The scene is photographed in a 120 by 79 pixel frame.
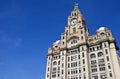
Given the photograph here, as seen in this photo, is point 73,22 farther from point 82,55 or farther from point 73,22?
point 82,55

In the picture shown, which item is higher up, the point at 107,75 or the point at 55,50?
the point at 55,50

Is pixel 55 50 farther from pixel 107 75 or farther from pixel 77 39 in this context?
pixel 107 75

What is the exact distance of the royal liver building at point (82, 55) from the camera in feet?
232

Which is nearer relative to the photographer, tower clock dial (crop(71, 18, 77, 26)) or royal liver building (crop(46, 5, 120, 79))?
royal liver building (crop(46, 5, 120, 79))

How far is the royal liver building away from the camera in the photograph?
70.6m

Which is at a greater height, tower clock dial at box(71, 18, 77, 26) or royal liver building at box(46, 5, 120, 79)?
tower clock dial at box(71, 18, 77, 26)

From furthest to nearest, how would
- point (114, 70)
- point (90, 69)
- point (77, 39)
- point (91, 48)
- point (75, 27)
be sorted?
point (75, 27)
point (77, 39)
point (91, 48)
point (90, 69)
point (114, 70)

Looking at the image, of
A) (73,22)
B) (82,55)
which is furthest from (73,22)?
(82,55)

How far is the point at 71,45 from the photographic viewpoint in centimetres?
8556

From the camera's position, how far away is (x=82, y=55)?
7788 cm

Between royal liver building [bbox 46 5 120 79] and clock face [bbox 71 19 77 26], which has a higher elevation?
clock face [bbox 71 19 77 26]

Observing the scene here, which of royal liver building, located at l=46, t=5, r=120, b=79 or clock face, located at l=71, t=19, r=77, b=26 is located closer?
royal liver building, located at l=46, t=5, r=120, b=79

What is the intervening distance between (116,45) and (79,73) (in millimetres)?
21945

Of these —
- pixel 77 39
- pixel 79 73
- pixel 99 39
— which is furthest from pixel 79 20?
pixel 79 73
